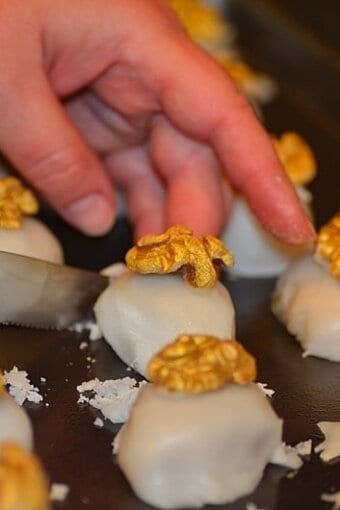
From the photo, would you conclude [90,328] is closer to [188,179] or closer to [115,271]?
[115,271]

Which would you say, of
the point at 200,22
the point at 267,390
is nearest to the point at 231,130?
the point at 267,390

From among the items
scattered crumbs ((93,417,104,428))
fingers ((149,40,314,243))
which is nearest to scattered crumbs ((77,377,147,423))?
scattered crumbs ((93,417,104,428))

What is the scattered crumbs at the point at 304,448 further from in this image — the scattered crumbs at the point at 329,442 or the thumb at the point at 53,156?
the thumb at the point at 53,156

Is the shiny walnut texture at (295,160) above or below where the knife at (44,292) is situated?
above

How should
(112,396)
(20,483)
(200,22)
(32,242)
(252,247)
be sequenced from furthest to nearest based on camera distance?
(200,22), (252,247), (32,242), (112,396), (20,483)

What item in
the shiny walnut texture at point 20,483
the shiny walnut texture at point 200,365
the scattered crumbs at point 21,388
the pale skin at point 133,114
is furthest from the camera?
the pale skin at point 133,114

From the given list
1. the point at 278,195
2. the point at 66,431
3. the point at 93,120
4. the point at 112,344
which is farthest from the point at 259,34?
the point at 66,431

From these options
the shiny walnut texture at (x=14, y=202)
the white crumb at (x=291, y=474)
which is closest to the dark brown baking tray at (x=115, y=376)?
the white crumb at (x=291, y=474)
